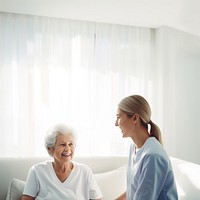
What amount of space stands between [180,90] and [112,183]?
165cm

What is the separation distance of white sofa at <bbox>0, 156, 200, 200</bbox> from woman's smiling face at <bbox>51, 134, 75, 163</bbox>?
16.0 inches

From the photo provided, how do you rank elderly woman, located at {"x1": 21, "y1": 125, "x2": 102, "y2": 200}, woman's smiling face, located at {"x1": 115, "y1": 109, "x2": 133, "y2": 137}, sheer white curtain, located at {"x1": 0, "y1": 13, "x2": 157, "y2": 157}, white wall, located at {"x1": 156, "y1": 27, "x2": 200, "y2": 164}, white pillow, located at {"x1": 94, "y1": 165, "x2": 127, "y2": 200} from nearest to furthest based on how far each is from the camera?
woman's smiling face, located at {"x1": 115, "y1": 109, "x2": 133, "y2": 137}
elderly woman, located at {"x1": 21, "y1": 125, "x2": 102, "y2": 200}
white pillow, located at {"x1": 94, "y1": 165, "x2": 127, "y2": 200}
sheer white curtain, located at {"x1": 0, "y1": 13, "x2": 157, "y2": 157}
white wall, located at {"x1": 156, "y1": 27, "x2": 200, "y2": 164}

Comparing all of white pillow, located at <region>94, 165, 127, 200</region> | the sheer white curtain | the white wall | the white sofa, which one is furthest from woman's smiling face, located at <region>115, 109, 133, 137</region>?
the white wall

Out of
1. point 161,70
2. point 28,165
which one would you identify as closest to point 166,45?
point 161,70

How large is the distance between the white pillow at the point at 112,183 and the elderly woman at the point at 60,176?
302mm

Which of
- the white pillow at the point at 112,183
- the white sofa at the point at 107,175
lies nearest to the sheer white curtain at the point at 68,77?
the white sofa at the point at 107,175

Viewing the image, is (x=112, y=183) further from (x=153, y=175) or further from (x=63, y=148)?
(x=153, y=175)

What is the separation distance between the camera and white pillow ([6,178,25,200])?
2529mm

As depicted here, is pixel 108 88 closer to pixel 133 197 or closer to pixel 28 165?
pixel 28 165

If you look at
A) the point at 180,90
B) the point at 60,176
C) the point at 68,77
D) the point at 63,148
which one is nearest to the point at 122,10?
the point at 68,77

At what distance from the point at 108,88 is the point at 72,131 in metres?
1.37

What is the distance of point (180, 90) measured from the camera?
157 inches

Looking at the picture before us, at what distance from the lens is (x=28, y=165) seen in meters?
2.82

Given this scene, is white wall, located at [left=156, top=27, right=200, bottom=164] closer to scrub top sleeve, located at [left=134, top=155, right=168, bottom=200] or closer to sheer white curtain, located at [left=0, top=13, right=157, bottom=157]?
sheer white curtain, located at [left=0, top=13, right=157, bottom=157]
